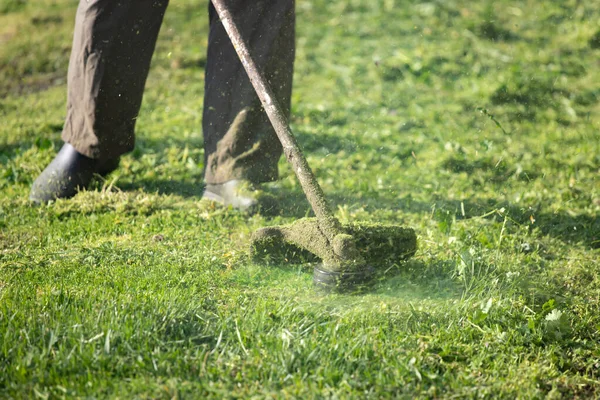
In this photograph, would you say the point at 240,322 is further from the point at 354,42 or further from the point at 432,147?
the point at 354,42

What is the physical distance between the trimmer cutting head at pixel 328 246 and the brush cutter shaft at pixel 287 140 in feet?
0.19

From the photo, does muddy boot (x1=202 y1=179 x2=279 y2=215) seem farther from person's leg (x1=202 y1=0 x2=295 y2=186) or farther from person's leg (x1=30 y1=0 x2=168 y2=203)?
person's leg (x1=30 y1=0 x2=168 y2=203)

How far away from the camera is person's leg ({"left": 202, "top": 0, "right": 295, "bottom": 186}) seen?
3514 millimetres

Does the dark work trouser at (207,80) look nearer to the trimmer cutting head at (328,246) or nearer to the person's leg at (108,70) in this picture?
the person's leg at (108,70)

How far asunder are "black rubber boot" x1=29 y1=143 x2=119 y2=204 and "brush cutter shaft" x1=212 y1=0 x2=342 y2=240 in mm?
1182

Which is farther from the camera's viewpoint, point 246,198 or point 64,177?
point 64,177

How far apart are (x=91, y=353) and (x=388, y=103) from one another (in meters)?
3.76

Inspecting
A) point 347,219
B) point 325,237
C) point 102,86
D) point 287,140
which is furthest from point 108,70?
point 325,237

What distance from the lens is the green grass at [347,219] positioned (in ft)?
7.17

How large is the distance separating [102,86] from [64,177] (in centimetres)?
56

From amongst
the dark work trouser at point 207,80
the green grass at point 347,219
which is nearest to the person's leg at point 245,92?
the dark work trouser at point 207,80

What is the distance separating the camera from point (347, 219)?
11.5 feet

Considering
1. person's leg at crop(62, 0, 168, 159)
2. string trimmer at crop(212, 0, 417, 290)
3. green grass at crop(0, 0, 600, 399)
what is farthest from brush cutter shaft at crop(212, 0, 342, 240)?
person's leg at crop(62, 0, 168, 159)

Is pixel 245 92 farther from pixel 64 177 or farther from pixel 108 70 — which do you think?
pixel 64 177
